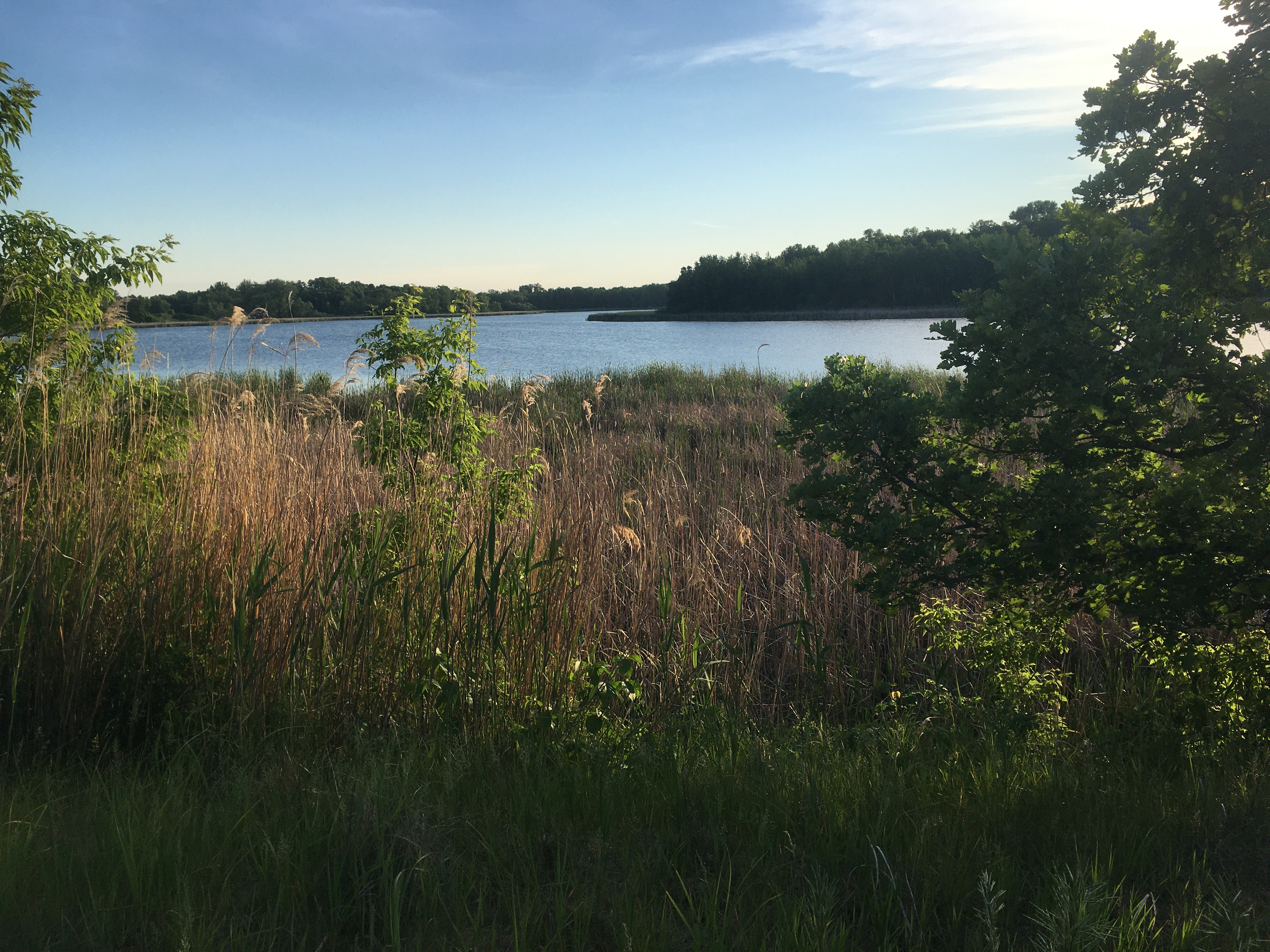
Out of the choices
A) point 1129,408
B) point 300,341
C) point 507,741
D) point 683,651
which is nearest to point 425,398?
point 300,341

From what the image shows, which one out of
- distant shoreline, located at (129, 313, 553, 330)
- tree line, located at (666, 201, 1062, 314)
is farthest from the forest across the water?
distant shoreline, located at (129, 313, 553, 330)

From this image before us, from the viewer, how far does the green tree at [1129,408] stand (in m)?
2.79

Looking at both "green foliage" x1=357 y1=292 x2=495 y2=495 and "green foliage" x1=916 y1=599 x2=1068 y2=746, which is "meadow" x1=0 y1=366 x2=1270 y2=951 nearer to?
"green foliage" x1=916 y1=599 x2=1068 y2=746

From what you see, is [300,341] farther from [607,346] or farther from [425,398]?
[607,346]

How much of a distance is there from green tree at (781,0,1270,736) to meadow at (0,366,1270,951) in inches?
26.8

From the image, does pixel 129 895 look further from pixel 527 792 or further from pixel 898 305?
pixel 898 305

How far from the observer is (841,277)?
7788 cm

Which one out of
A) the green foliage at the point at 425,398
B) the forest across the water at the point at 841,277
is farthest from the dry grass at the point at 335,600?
the forest across the water at the point at 841,277

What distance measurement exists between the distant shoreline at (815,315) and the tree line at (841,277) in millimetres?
1080

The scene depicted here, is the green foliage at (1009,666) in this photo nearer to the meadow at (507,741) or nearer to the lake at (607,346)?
the meadow at (507,741)

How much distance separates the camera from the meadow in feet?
6.91

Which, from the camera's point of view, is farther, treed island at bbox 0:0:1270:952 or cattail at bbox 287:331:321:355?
cattail at bbox 287:331:321:355

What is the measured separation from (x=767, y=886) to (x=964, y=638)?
1962 mm

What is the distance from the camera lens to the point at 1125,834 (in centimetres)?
242
